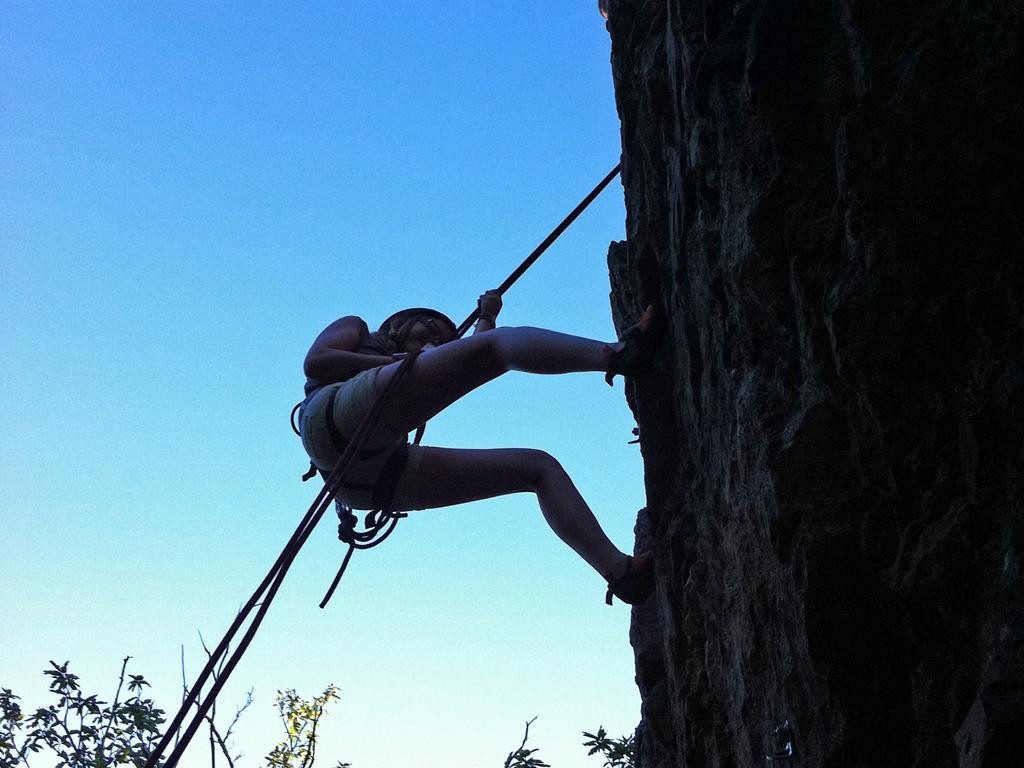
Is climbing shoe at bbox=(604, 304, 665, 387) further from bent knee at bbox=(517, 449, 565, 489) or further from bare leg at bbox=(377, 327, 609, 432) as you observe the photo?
bent knee at bbox=(517, 449, 565, 489)

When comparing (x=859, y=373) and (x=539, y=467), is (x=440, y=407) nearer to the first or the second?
(x=539, y=467)

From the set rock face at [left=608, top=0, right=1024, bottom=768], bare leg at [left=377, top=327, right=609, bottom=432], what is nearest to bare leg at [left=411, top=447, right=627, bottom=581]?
bare leg at [left=377, top=327, right=609, bottom=432]

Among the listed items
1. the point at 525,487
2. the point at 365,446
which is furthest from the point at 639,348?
the point at 365,446

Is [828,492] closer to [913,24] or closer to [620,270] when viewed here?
[913,24]

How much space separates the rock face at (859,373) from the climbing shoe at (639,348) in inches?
15.9

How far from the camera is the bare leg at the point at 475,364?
4.43 metres

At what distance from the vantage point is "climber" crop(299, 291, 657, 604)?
15.0 feet

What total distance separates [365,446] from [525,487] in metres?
0.81

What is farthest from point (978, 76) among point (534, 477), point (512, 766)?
point (512, 766)

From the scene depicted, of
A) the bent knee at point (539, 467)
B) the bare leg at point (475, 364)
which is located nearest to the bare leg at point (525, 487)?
the bent knee at point (539, 467)

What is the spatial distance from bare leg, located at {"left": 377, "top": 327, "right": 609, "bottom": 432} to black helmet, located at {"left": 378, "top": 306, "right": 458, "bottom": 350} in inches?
25.4

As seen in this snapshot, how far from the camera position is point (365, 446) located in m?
4.96

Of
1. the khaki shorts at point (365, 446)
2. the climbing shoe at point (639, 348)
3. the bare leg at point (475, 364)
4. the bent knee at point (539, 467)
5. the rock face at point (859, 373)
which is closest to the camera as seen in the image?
the rock face at point (859, 373)

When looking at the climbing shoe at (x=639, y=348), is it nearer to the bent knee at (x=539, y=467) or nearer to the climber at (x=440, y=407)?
the climber at (x=440, y=407)
